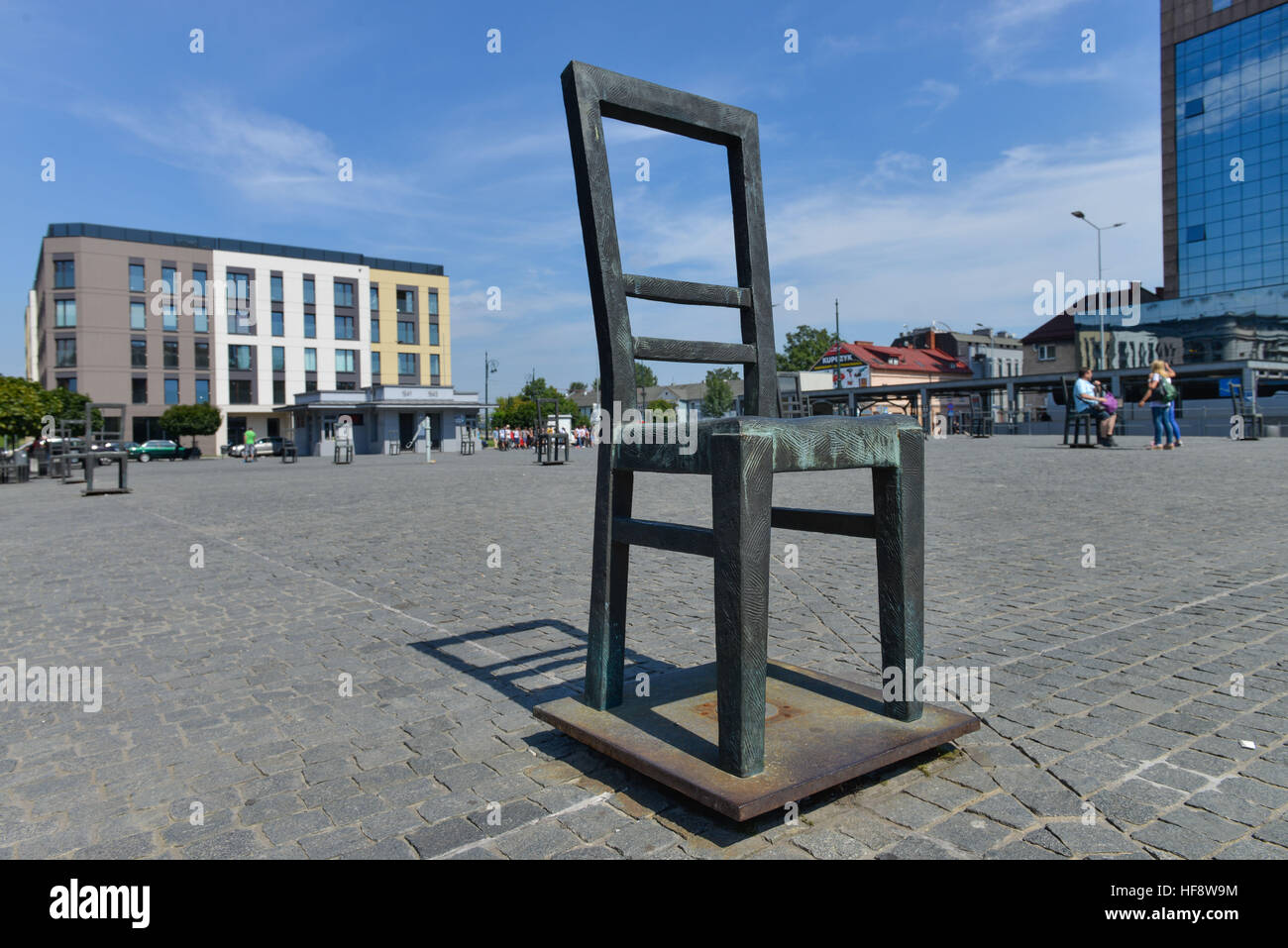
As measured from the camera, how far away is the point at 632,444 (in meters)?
2.53

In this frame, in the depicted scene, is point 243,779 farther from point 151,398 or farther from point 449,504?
point 151,398

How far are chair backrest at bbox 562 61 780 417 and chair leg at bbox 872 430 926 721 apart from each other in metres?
0.63

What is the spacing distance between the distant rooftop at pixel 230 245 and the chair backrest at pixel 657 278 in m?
73.7

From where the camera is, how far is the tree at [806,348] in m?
92.1

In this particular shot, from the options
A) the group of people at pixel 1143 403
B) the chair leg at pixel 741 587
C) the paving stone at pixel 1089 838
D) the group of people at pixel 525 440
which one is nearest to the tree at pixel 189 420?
the group of people at pixel 525 440

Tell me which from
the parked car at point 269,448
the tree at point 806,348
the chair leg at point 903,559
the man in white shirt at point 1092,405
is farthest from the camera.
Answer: the tree at point 806,348

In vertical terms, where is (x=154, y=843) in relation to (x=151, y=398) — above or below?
below

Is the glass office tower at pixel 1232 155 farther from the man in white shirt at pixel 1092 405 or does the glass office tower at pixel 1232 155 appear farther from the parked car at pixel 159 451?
the parked car at pixel 159 451

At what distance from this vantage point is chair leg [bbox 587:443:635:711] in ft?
8.75

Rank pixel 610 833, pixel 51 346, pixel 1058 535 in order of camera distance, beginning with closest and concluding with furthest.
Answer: pixel 610 833 < pixel 1058 535 < pixel 51 346

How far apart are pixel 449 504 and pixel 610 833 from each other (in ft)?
34.9

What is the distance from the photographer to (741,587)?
2090 mm

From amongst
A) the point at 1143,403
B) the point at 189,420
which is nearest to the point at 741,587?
the point at 1143,403
